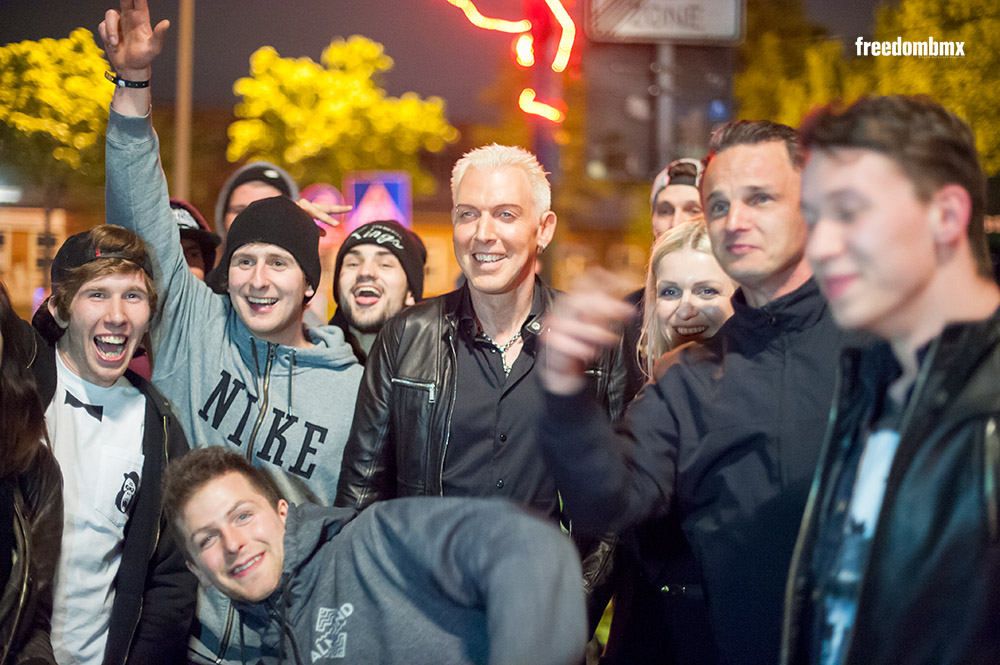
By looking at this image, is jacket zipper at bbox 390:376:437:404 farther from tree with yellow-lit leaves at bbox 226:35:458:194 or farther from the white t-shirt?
tree with yellow-lit leaves at bbox 226:35:458:194

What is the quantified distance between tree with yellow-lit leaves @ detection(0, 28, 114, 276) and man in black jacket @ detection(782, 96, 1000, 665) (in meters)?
4.90

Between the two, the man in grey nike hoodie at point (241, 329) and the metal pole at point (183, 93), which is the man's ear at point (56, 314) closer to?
the man in grey nike hoodie at point (241, 329)

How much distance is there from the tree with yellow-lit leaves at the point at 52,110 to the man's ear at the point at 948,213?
499 cm

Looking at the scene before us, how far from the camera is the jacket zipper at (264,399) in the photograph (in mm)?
2885

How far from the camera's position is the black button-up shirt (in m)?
2.66

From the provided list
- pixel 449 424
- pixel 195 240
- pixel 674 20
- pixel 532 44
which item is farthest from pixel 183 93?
pixel 449 424

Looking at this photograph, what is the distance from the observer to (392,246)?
3857 millimetres

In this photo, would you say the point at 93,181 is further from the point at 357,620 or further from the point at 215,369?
the point at 357,620

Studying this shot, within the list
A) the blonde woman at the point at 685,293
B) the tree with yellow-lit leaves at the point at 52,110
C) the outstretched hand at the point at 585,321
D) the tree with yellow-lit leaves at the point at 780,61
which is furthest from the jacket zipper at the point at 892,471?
the tree with yellow-lit leaves at the point at 780,61

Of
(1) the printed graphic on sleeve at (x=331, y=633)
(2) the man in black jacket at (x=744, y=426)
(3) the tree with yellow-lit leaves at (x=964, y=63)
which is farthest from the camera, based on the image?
(3) the tree with yellow-lit leaves at (x=964, y=63)

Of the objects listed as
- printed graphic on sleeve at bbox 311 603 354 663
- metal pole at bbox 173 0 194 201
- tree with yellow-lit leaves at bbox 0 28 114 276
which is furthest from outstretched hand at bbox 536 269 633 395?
metal pole at bbox 173 0 194 201

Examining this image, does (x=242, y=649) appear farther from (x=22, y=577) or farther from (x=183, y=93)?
(x=183, y=93)

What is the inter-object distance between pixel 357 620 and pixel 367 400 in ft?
3.01

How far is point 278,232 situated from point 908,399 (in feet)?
7.70
